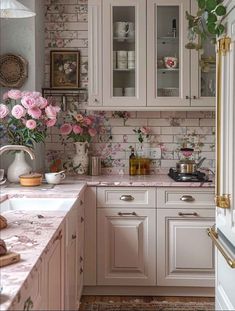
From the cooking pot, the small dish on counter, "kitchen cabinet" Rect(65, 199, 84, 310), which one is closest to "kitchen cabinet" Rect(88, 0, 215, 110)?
the cooking pot

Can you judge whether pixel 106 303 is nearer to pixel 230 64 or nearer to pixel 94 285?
pixel 94 285

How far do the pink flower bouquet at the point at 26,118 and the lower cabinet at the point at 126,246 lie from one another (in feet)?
2.33

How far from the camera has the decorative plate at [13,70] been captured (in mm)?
3602

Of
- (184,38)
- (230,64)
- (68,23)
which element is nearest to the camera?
(230,64)

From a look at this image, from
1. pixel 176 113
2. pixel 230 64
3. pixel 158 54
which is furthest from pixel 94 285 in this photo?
pixel 230 64

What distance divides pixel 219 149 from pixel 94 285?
5.52ft

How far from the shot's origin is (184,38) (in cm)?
367

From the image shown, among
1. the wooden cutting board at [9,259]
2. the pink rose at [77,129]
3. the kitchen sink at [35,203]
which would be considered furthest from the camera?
the pink rose at [77,129]

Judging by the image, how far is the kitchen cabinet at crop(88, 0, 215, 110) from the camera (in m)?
3.66

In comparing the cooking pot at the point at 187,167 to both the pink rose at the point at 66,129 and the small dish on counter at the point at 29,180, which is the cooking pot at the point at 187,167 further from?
the small dish on counter at the point at 29,180

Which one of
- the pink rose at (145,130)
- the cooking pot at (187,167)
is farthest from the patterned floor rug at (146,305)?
the pink rose at (145,130)

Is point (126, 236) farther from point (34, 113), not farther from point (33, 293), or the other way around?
point (33, 293)

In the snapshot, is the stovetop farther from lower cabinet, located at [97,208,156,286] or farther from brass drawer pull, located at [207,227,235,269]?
brass drawer pull, located at [207,227,235,269]

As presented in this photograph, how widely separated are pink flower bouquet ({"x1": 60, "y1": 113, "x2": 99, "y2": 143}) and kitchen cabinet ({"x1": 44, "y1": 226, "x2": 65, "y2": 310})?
169 cm
